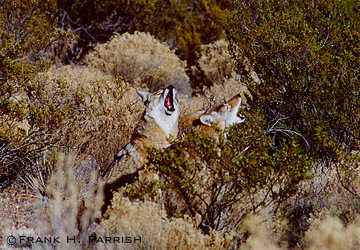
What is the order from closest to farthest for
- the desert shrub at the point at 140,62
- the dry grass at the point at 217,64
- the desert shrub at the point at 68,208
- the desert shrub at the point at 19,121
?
the desert shrub at the point at 68,208, the desert shrub at the point at 19,121, the desert shrub at the point at 140,62, the dry grass at the point at 217,64

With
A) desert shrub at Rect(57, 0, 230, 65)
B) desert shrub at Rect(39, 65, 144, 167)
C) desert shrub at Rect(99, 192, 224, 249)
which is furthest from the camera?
desert shrub at Rect(57, 0, 230, 65)

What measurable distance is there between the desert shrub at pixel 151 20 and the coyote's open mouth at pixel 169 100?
8.86 meters

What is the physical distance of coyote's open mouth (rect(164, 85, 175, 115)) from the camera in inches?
161

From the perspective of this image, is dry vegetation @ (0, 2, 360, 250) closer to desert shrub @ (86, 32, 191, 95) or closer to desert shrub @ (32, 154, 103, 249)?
desert shrub @ (32, 154, 103, 249)

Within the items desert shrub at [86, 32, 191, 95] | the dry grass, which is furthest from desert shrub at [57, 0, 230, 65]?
desert shrub at [86, 32, 191, 95]

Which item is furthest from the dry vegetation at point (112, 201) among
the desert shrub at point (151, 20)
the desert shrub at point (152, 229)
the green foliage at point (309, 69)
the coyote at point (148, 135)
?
the desert shrub at point (151, 20)

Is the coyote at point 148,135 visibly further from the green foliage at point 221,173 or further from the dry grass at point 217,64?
the dry grass at point 217,64

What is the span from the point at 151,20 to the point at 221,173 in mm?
10482

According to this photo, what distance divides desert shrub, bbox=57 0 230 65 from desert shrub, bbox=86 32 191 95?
2.20 metres

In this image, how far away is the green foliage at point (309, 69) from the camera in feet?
16.7

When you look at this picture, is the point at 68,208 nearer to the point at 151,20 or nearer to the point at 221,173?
the point at 221,173

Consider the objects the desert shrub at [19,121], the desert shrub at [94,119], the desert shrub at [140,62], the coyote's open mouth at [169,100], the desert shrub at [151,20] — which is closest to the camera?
the coyote's open mouth at [169,100]

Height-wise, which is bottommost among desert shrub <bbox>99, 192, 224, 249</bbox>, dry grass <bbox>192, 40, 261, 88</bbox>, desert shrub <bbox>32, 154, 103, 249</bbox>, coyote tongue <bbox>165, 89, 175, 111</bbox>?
dry grass <bbox>192, 40, 261, 88</bbox>

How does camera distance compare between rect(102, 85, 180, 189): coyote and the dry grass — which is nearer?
rect(102, 85, 180, 189): coyote
